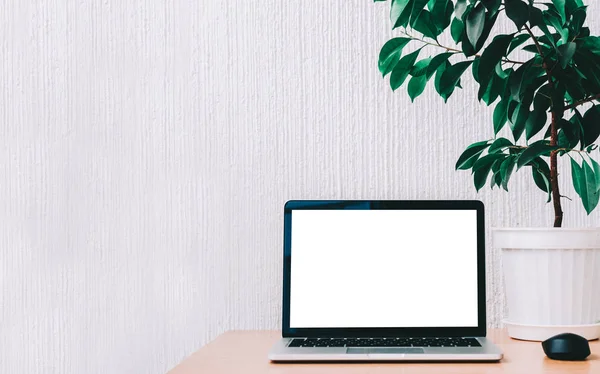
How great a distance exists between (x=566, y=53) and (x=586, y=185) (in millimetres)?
207

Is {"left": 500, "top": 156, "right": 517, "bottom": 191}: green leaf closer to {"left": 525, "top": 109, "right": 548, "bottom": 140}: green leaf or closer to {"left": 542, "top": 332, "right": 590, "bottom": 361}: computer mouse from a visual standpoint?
{"left": 525, "top": 109, "right": 548, "bottom": 140}: green leaf

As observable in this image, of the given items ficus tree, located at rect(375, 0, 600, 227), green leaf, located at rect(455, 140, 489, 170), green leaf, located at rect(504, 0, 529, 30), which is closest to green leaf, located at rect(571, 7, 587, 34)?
ficus tree, located at rect(375, 0, 600, 227)

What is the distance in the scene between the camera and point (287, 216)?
1.02 metres

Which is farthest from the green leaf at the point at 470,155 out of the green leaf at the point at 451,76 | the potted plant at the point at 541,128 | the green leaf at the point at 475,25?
the green leaf at the point at 475,25

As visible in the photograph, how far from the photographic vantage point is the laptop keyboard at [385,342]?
915 mm

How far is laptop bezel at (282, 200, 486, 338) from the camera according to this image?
3.20 feet

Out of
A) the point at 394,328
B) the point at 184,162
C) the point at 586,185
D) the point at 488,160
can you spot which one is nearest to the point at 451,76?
the point at 488,160

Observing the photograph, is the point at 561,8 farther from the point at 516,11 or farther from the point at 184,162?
the point at 184,162

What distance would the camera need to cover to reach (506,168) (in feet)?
2.94

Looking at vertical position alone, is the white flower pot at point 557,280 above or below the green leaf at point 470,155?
below

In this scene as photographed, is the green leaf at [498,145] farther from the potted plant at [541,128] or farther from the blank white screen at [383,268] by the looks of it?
the blank white screen at [383,268]

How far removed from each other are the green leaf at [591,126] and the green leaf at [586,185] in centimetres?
4

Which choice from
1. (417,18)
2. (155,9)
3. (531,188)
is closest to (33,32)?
(155,9)

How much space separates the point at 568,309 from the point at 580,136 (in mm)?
254
